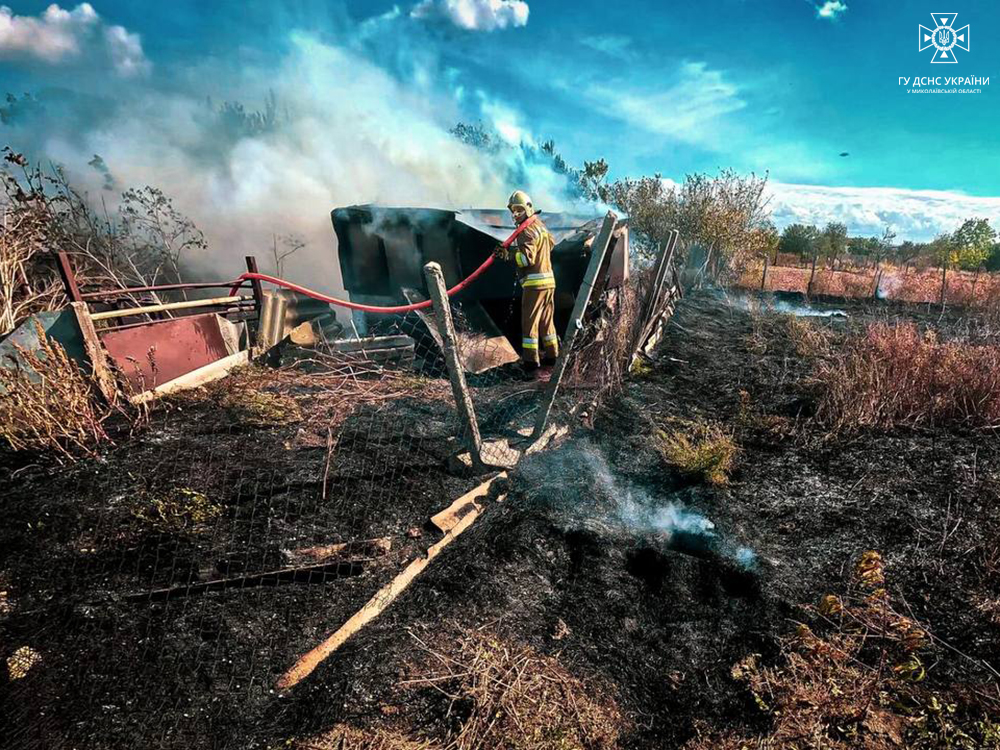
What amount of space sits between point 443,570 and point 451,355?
4.47 ft

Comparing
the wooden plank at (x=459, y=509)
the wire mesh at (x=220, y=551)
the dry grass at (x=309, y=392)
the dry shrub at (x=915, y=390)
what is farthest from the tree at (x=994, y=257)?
the wooden plank at (x=459, y=509)

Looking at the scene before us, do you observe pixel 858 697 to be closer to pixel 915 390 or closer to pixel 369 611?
pixel 369 611

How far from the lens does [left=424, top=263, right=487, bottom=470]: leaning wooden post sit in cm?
256

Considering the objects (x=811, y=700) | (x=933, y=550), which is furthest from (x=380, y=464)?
(x=933, y=550)

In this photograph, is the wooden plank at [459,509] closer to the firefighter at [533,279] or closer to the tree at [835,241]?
the firefighter at [533,279]

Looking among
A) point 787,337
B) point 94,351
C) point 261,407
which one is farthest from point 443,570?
point 787,337

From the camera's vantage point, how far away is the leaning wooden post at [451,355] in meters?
2.56

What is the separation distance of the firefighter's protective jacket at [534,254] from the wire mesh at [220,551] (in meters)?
0.85

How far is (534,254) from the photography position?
5406 mm

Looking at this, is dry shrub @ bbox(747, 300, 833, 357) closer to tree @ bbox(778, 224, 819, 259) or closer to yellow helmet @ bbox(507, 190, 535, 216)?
yellow helmet @ bbox(507, 190, 535, 216)

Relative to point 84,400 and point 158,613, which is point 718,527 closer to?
point 158,613

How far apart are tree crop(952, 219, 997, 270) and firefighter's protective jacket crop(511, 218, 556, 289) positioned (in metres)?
17.9

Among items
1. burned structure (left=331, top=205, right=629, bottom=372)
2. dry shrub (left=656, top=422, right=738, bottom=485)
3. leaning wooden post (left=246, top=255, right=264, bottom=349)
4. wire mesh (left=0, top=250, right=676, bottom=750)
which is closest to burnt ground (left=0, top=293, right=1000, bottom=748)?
wire mesh (left=0, top=250, right=676, bottom=750)

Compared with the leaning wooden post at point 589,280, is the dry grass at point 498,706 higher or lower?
lower
